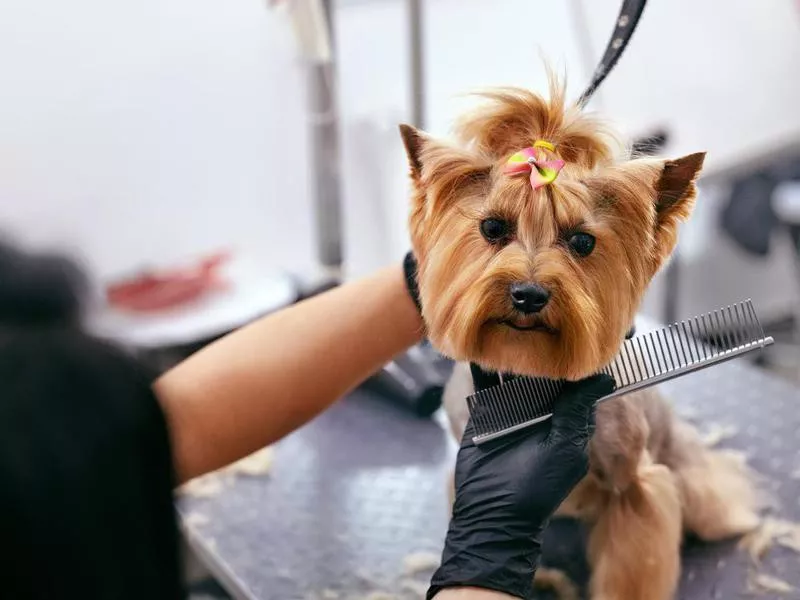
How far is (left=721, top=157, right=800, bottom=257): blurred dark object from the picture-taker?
2.22m

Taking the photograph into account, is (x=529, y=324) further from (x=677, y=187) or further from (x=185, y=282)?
(x=185, y=282)

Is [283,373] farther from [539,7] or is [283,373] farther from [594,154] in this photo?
[539,7]

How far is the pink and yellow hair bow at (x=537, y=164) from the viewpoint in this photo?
2.53 feet

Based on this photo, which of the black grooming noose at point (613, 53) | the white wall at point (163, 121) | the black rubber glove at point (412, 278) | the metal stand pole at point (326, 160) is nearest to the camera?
the black grooming noose at point (613, 53)

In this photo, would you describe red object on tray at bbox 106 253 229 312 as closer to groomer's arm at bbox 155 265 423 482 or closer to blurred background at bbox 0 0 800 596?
blurred background at bbox 0 0 800 596

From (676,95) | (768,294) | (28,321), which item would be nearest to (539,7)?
(676,95)

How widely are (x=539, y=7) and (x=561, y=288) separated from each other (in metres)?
1.42

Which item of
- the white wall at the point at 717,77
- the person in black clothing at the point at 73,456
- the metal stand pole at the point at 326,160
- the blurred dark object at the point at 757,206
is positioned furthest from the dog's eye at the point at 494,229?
the blurred dark object at the point at 757,206

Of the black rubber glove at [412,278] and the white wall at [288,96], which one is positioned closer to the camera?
the black rubber glove at [412,278]

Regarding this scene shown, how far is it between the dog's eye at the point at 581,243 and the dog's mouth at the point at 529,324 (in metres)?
0.07

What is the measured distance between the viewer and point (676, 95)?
1.98m

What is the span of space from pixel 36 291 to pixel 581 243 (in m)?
0.49

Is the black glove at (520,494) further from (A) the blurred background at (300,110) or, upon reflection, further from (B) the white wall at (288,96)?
(B) the white wall at (288,96)

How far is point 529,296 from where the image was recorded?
768mm
